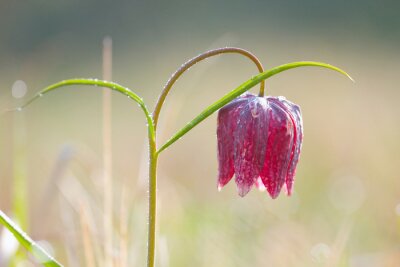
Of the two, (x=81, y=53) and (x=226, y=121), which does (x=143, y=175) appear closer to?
(x=226, y=121)

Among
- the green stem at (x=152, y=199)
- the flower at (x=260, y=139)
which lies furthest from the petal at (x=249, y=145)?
the green stem at (x=152, y=199)

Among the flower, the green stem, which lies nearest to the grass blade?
the green stem

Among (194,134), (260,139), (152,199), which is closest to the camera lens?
(152,199)

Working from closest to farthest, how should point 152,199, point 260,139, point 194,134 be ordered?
1. point 152,199
2. point 260,139
3. point 194,134

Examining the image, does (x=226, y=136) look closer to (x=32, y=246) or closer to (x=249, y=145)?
(x=249, y=145)

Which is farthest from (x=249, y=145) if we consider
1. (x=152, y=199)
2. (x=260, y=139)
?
(x=152, y=199)

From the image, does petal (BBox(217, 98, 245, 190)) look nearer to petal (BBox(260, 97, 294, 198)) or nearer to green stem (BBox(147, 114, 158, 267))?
petal (BBox(260, 97, 294, 198))

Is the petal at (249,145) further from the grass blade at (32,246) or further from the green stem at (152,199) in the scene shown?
the grass blade at (32,246)
